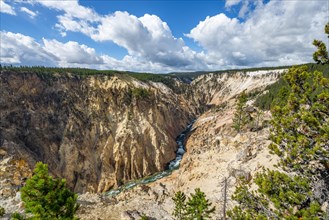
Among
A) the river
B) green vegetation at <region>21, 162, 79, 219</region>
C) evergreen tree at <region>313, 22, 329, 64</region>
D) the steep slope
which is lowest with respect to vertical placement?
the river

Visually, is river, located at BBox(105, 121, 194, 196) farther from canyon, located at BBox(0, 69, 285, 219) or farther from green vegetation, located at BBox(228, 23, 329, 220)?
green vegetation, located at BBox(228, 23, 329, 220)

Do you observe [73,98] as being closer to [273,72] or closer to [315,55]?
[315,55]

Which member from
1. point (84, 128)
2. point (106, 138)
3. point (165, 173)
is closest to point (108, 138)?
point (106, 138)

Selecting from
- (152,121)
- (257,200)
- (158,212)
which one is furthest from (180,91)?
(257,200)

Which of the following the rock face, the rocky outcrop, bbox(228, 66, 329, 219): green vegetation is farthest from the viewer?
the rocky outcrop

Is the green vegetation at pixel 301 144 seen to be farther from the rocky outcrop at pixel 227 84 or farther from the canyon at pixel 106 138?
the rocky outcrop at pixel 227 84

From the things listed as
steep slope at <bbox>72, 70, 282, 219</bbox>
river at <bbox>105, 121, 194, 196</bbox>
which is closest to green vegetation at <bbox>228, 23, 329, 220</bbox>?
steep slope at <bbox>72, 70, 282, 219</bbox>

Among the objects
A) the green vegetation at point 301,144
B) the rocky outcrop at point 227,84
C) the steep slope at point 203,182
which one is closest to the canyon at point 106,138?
the steep slope at point 203,182
